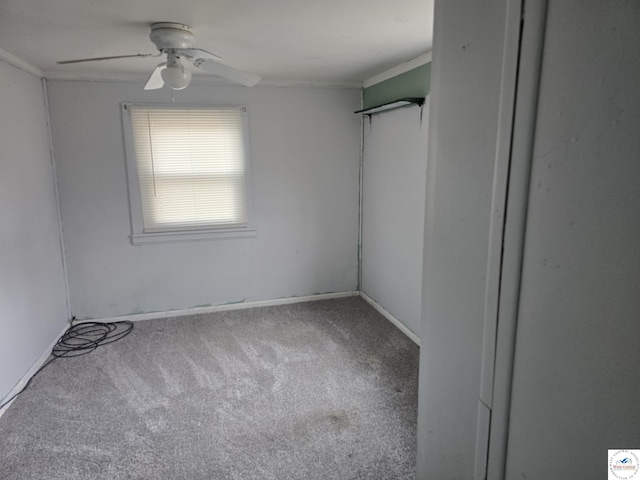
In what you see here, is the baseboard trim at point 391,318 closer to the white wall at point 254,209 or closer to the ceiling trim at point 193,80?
the white wall at point 254,209

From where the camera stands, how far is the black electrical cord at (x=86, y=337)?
3.16 metres

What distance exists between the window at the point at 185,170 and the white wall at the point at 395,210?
4.07ft

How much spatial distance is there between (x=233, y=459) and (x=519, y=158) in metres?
2.09

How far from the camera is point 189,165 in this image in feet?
12.0

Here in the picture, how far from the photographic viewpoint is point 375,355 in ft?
10.2

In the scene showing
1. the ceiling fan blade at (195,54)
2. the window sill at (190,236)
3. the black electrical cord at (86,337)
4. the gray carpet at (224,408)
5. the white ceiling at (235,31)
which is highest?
the white ceiling at (235,31)

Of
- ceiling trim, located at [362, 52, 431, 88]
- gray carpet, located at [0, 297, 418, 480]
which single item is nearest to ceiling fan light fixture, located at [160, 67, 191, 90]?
ceiling trim, located at [362, 52, 431, 88]

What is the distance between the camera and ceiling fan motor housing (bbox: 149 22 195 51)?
82.9 inches

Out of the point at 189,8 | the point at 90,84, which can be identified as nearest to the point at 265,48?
the point at 189,8

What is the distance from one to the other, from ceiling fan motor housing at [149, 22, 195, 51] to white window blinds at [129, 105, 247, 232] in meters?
1.37

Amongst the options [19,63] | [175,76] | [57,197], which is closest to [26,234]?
[57,197]

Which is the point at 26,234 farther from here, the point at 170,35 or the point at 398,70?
the point at 398,70

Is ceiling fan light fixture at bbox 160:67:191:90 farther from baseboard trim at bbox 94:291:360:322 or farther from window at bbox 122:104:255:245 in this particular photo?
baseboard trim at bbox 94:291:360:322

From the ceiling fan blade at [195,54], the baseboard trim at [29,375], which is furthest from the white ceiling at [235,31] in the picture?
the baseboard trim at [29,375]
